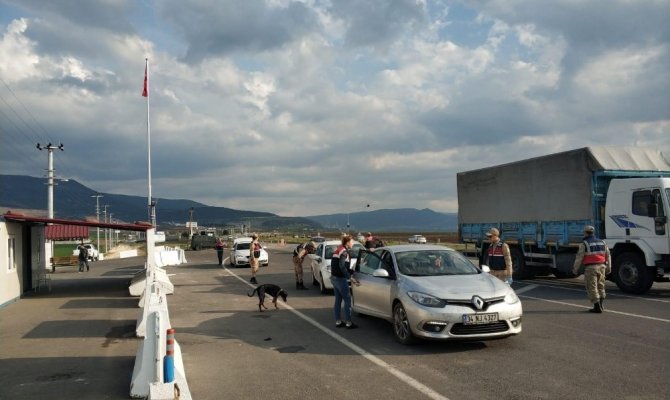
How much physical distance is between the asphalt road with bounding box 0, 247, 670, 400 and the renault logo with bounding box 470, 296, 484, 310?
0.64m

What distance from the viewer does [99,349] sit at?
9.13 m

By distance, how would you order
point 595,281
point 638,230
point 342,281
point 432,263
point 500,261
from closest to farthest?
point 432,263 → point 342,281 → point 500,261 → point 595,281 → point 638,230

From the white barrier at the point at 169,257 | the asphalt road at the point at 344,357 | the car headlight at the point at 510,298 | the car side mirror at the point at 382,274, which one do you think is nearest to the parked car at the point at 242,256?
the white barrier at the point at 169,257

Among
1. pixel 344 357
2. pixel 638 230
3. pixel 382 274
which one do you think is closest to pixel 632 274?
pixel 638 230

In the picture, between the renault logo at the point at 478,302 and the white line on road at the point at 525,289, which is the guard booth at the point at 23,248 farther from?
the renault logo at the point at 478,302

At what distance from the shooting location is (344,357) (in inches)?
309

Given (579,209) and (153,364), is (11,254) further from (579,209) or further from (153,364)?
(579,209)

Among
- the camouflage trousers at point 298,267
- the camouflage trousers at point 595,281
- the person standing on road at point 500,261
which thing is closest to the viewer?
the person standing on road at point 500,261

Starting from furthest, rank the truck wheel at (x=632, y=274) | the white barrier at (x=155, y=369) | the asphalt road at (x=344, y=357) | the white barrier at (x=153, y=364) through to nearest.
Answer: the truck wheel at (x=632, y=274) → the asphalt road at (x=344, y=357) → the white barrier at (x=153, y=364) → the white barrier at (x=155, y=369)

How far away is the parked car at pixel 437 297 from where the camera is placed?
25.5ft

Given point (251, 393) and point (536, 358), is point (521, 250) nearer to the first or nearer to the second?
point (536, 358)

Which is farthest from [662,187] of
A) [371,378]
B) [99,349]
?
[99,349]

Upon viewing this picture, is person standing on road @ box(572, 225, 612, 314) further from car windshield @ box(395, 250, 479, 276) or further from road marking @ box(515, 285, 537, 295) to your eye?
road marking @ box(515, 285, 537, 295)

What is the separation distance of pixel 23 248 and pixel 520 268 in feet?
53.7
